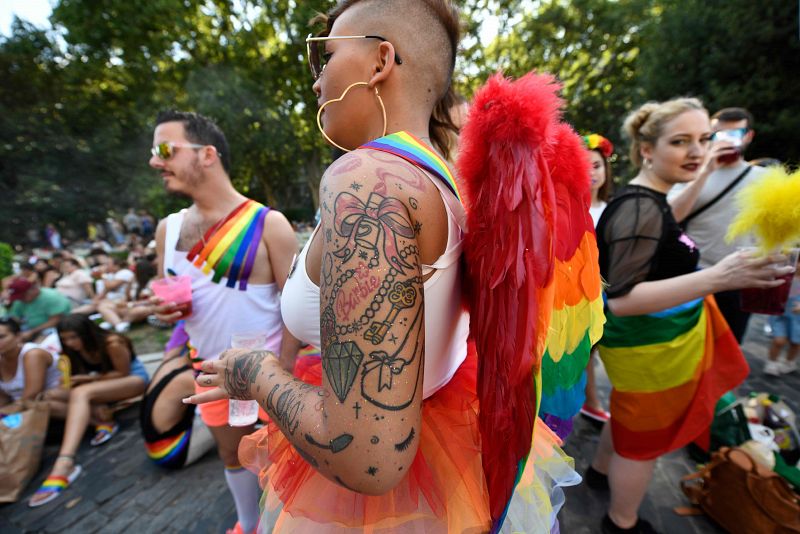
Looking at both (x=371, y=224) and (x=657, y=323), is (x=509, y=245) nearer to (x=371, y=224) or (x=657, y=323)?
(x=371, y=224)

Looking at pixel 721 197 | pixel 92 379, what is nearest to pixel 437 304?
pixel 721 197

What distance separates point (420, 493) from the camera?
43.3 inches

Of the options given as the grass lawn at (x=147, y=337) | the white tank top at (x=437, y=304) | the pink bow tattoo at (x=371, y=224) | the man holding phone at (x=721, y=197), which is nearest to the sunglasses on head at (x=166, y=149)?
the white tank top at (x=437, y=304)

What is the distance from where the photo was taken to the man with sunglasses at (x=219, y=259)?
2232 mm

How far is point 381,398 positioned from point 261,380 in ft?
1.29

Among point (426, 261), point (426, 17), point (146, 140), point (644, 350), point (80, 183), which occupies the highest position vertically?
point (146, 140)

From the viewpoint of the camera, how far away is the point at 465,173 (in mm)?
1002

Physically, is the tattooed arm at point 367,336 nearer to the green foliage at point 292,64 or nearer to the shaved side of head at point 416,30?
the shaved side of head at point 416,30

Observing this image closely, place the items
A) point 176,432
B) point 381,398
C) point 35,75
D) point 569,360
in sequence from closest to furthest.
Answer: point 381,398
point 569,360
point 176,432
point 35,75

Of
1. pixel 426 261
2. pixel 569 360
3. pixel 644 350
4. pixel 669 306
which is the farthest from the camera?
pixel 644 350

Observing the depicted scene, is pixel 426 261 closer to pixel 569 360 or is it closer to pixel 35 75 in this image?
pixel 569 360

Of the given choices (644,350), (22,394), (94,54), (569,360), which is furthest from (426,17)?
(94,54)

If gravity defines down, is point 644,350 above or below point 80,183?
below

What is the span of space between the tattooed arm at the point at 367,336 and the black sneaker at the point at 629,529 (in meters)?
2.20
